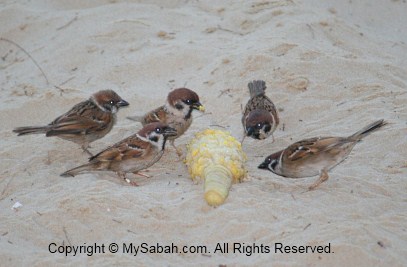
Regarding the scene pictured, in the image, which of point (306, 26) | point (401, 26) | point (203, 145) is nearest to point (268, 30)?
point (306, 26)

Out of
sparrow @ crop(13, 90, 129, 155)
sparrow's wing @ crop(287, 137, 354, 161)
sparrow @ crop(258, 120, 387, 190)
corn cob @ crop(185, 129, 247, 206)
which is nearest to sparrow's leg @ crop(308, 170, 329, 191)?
sparrow @ crop(258, 120, 387, 190)

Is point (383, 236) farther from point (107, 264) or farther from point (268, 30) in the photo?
point (268, 30)

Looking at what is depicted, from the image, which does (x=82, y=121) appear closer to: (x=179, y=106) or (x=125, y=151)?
(x=125, y=151)

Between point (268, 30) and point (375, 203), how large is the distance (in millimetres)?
4023

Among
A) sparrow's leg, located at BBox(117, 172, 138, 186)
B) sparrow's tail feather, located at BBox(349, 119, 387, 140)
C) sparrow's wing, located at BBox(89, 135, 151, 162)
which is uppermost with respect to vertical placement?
sparrow's tail feather, located at BBox(349, 119, 387, 140)

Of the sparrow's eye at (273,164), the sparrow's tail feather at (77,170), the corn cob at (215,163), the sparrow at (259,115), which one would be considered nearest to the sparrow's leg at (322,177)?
the sparrow's eye at (273,164)

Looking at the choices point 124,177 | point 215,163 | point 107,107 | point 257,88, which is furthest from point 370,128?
point 107,107

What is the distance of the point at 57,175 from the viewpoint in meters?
5.52

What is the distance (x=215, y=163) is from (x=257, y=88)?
1759mm

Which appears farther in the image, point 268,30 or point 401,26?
point 401,26

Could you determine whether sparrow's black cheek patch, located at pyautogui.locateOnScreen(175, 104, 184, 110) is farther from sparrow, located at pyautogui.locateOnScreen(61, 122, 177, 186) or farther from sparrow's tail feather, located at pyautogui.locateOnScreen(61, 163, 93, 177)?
sparrow's tail feather, located at pyautogui.locateOnScreen(61, 163, 93, 177)

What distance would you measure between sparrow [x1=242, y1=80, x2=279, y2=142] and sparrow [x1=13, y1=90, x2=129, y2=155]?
1.38 metres

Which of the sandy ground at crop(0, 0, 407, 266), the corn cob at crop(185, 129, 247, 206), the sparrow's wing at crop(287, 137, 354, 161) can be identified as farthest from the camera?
the sparrow's wing at crop(287, 137, 354, 161)

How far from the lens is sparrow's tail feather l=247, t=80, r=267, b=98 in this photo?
21.1 feet
